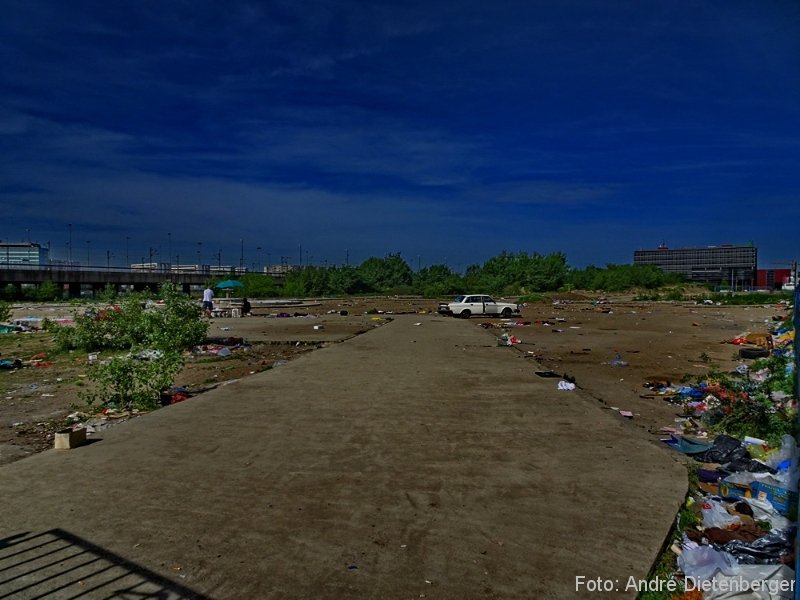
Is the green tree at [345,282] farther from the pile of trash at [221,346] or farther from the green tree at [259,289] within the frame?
the pile of trash at [221,346]

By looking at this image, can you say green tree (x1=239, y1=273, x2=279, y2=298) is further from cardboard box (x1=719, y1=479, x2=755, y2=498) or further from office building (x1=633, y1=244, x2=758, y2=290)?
office building (x1=633, y1=244, x2=758, y2=290)

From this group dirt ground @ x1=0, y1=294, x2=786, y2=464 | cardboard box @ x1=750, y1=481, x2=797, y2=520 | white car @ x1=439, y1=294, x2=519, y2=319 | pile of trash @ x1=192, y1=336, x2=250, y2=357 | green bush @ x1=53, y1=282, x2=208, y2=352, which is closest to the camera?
cardboard box @ x1=750, y1=481, x2=797, y2=520

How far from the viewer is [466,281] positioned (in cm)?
9062

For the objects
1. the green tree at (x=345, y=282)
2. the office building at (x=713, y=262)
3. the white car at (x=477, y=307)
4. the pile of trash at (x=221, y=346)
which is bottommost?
the pile of trash at (x=221, y=346)

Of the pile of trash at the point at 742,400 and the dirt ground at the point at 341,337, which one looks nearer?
the pile of trash at the point at 742,400

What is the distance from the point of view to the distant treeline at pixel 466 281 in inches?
3132

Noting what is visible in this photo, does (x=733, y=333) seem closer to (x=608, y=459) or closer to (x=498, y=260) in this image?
(x=608, y=459)

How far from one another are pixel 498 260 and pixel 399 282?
1848cm

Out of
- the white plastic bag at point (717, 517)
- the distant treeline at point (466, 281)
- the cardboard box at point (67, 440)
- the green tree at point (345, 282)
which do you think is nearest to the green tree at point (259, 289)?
the distant treeline at point (466, 281)

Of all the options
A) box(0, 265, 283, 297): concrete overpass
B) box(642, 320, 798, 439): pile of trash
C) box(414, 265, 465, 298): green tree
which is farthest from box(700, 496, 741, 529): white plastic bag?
box(414, 265, 465, 298): green tree

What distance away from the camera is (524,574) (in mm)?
3789

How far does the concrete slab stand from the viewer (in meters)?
3.80

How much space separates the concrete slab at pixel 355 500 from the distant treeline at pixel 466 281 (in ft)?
217

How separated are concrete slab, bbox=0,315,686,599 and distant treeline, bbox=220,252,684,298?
2601 inches
